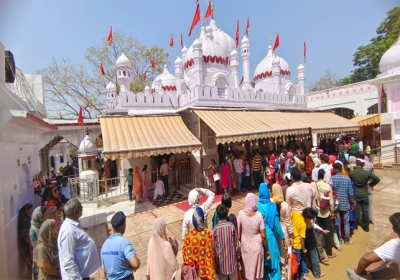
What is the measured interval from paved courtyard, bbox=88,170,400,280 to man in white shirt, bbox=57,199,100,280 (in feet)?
4.22

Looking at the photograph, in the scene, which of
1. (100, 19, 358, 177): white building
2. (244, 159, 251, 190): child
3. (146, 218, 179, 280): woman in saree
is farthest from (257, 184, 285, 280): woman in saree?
(244, 159, 251, 190): child

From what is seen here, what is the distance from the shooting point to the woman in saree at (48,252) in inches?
94.9

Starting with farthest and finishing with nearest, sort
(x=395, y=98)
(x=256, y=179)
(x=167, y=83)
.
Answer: (x=167, y=83) → (x=395, y=98) → (x=256, y=179)

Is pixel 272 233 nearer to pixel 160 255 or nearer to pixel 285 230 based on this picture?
pixel 285 230

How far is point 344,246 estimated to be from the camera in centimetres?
374

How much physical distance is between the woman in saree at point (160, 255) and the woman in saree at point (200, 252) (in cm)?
21

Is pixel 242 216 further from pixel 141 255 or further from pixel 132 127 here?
pixel 132 127

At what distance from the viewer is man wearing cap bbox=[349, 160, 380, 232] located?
13.1ft

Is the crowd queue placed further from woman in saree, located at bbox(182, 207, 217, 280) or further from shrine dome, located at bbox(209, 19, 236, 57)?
shrine dome, located at bbox(209, 19, 236, 57)

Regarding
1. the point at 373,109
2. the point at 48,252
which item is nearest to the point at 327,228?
the point at 48,252

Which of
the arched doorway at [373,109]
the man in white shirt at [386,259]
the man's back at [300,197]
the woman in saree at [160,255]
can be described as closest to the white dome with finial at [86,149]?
the woman in saree at [160,255]

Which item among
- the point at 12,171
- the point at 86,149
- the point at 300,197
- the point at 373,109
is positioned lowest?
the point at 300,197

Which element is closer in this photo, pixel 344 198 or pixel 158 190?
pixel 344 198

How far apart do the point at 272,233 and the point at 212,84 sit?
1091 centimetres
